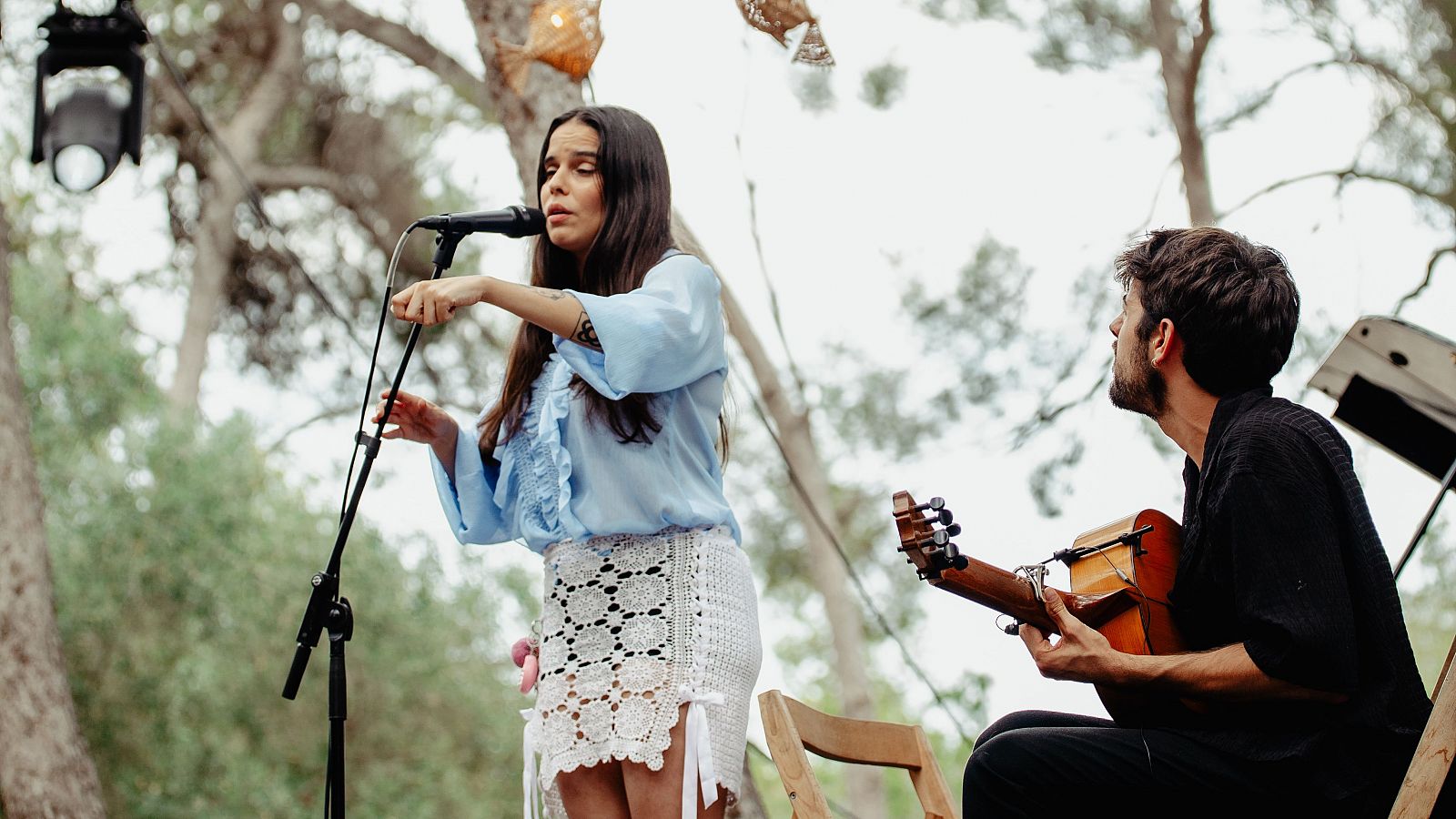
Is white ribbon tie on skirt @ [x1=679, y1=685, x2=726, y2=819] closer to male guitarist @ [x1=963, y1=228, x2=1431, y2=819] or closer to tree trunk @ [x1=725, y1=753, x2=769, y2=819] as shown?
male guitarist @ [x1=963, y1=228, x2=1431, y2=819]

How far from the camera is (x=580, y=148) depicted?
2605 mm

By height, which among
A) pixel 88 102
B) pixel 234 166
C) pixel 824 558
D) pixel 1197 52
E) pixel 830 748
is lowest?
pixel 830 748

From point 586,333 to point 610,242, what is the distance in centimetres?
33

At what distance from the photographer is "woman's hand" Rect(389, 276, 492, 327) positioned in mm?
2084

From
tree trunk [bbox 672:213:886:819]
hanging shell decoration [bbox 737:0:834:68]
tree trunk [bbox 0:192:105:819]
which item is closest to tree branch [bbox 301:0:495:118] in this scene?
tree trunk [bbox 672:213:886:819]

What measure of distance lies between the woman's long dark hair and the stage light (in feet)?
4.49

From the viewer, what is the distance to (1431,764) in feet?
6.04

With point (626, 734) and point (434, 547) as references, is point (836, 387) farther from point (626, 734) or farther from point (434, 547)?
point (626, 734)

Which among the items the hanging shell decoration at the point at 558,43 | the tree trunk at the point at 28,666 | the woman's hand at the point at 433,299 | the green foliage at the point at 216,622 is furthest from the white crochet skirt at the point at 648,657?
the green foliage at the point at 216,622

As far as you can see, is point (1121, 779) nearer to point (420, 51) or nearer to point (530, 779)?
point (530, 779)

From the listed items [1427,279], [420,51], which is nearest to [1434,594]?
[1427,279]

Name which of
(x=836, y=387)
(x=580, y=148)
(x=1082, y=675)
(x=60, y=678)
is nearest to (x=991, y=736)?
(x=1082, y=675)

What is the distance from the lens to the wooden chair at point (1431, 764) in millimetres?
1830

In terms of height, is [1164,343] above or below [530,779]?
above
